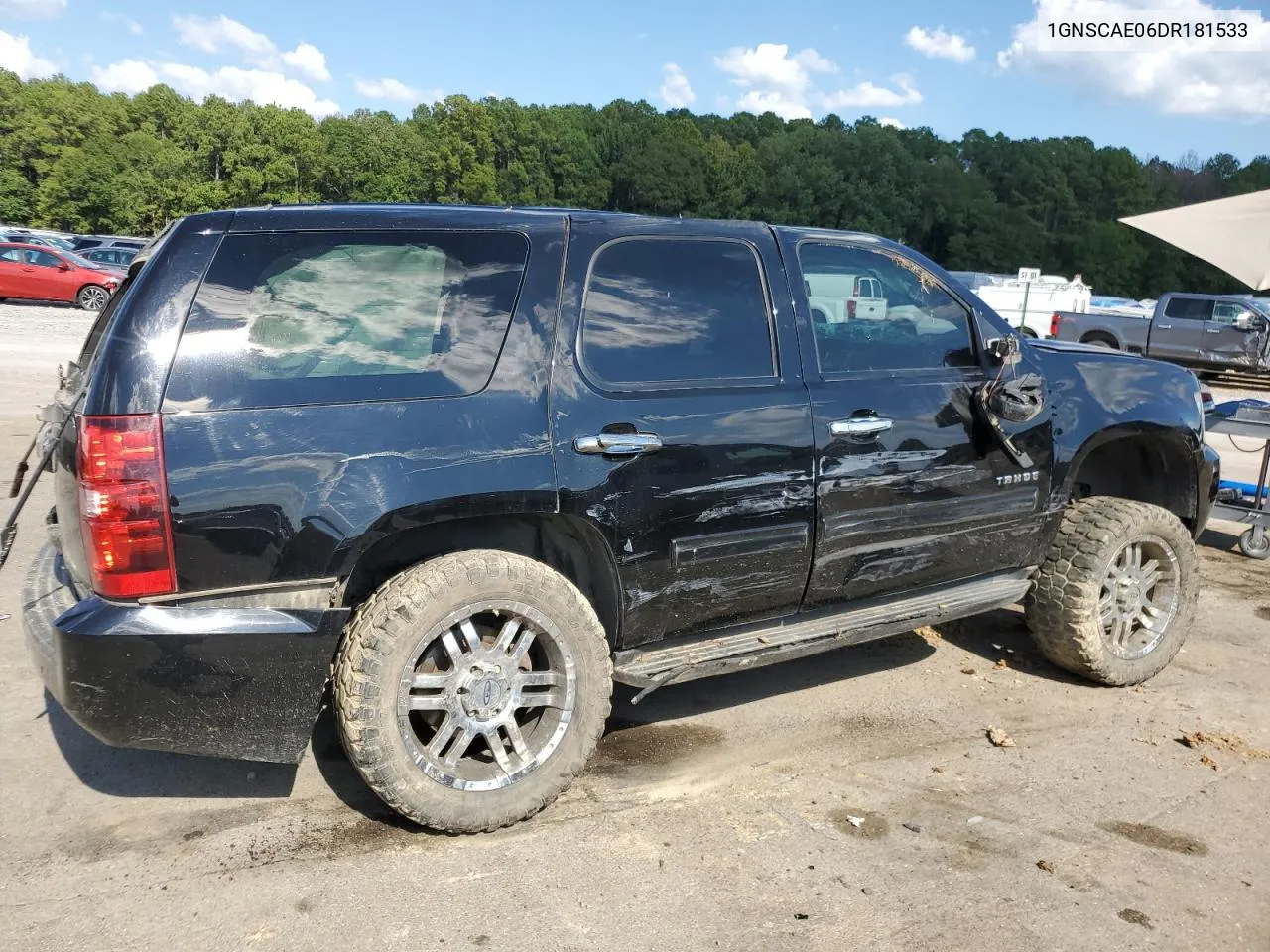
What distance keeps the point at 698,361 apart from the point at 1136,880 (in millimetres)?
2202

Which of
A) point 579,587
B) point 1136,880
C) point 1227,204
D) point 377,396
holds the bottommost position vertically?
point 1136,880

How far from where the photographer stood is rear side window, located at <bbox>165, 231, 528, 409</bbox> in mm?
3074

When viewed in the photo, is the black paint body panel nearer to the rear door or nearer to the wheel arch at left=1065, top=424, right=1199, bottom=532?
the wheel arch at left=1065, top=424, right=1199, bottom=532

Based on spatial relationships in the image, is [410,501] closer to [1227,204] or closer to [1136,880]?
[1136,880]

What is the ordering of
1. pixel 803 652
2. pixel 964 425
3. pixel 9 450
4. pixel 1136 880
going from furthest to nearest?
pixel 9 450, pixel 964 425, pixel 803 652, pixel 1136 880

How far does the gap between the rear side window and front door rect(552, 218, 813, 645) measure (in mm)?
290

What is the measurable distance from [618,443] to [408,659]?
0.97m

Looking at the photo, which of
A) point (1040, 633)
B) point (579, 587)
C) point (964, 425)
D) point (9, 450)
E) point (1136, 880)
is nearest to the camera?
point (1136, 880)

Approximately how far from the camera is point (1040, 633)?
193 inches

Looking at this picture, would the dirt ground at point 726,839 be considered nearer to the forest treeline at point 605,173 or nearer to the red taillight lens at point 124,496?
the red taillight lens at point 124,496

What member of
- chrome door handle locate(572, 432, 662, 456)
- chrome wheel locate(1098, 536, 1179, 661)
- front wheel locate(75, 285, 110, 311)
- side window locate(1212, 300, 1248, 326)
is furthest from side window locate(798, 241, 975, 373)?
front wheel locate(75, 285, 110, 311)

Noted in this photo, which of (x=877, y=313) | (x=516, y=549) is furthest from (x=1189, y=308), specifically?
(x=516, y=549)

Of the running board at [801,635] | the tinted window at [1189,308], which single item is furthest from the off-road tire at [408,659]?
A: the tinted window at [1189,308]

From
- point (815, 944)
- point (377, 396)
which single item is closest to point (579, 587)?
point (377, 396)
